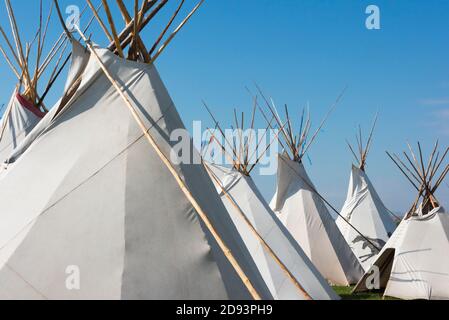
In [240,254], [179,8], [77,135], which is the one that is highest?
[179,8]

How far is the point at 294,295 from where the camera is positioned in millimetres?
6406

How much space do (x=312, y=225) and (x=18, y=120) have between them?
5760 mm

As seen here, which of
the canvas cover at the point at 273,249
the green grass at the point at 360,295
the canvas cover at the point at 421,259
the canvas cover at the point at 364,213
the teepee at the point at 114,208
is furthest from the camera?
the canvas cover at the point at 364,213

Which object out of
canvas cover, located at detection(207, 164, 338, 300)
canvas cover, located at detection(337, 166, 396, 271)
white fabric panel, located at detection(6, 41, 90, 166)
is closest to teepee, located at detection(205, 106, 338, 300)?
canvas cover, located at detection(207, 164, 338, 300)

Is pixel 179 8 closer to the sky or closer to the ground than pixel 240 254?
closer to the sky

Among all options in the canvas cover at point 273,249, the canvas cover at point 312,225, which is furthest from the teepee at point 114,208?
the canvas cover at point 312,225

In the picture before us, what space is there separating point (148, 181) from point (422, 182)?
6266mm

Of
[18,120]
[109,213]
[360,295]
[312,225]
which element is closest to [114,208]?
[109,213]

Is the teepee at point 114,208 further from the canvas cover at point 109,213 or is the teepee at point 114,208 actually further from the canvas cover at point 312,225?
the canvas cover at point 312,225

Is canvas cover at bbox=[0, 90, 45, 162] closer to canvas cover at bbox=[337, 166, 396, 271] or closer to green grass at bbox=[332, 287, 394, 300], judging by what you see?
green grass at bbox=[332, 287, 394, 300]

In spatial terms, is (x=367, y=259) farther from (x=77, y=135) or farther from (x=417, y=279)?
(x=77, y=135)

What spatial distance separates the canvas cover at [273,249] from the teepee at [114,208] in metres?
2.14

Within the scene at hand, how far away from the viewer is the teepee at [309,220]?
9852 millimetres
